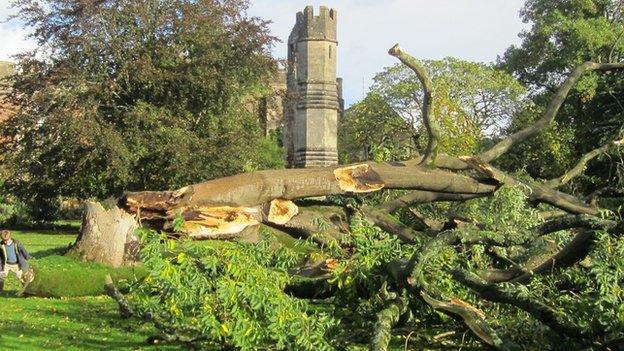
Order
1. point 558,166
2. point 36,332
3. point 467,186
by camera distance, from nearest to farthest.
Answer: point 467,186, point 36,332, point 558,166

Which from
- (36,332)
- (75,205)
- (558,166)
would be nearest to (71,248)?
(36,332)

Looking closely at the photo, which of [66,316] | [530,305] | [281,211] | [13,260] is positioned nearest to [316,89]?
[13,260]

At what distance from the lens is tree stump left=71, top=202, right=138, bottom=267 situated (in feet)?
44.9

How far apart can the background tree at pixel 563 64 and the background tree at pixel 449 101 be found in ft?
5.21

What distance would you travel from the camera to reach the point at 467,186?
8.59 m

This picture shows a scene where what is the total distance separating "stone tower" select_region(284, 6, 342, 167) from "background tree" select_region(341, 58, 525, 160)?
11536 mm

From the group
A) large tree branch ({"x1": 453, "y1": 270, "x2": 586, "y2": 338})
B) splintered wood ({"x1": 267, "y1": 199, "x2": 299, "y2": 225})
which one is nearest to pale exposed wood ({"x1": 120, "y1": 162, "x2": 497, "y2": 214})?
splintered wood ({"x1": 267, "y1": 199, "x2": 299, "y2": 225})

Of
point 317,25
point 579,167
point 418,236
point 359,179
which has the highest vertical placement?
point 317,25

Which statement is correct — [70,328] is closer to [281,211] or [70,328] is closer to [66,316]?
[66,316]

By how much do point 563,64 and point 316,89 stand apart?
1534 cm

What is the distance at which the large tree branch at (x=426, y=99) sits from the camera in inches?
286

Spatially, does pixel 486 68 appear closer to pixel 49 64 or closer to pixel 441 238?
pixel 49 64

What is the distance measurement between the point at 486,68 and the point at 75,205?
23.1 m

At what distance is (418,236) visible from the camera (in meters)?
7.45
